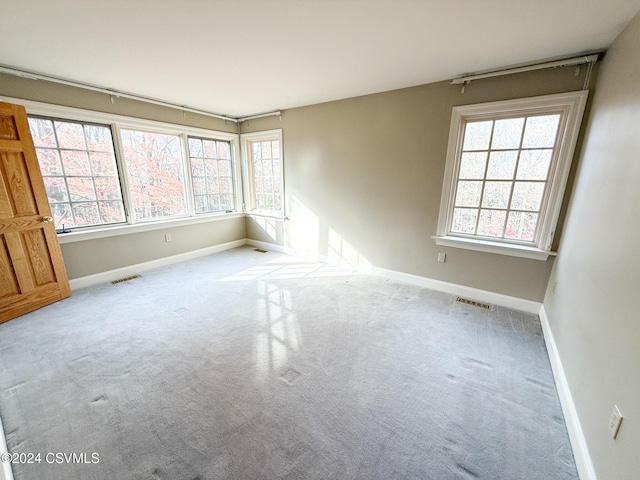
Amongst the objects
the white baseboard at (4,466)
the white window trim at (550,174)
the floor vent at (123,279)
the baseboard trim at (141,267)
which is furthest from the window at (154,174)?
the white window trim at (550,174)

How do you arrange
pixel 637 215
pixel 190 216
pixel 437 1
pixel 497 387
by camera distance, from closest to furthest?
pixel 637 215
pixel 437 1
pixel 497 387
pixel 190 216

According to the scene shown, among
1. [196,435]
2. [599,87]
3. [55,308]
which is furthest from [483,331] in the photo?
[55,308]

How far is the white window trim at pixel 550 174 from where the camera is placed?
2260 millimetres

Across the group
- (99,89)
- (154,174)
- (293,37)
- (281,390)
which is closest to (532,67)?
(293,37)

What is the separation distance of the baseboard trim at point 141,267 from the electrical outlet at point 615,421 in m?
4.70

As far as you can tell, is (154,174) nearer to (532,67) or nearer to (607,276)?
(532,67)

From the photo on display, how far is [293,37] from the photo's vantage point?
6.26 ft

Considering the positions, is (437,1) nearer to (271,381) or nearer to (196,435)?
(271,381)

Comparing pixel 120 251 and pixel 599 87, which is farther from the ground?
pixel 599 87

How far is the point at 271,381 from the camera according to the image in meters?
1.77

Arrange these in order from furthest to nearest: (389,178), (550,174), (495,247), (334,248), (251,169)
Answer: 1. (251,169)
2. (334,248)
3. (389,178)
4. (495,247)
5. (550,174)

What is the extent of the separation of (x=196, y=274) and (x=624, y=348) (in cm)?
407

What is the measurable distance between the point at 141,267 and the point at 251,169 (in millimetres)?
2515

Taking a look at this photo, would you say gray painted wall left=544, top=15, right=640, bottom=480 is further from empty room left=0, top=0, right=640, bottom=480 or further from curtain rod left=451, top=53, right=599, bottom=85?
curtain rod left=451, top=53, right=599, bottom=85
